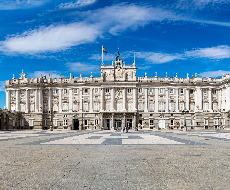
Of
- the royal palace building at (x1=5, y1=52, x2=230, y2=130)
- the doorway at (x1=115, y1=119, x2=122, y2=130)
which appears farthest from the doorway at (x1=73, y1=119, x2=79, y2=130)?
the doorway at (x1=115, y1=119, x2=122, y2=130)

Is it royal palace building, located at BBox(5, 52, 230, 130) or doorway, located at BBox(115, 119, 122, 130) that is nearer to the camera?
doorway, located at BBox(115, 119, 122, 130)

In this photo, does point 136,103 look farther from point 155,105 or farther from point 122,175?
point 122,175

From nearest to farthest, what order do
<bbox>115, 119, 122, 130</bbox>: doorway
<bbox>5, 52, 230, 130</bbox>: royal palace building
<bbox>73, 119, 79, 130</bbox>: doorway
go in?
<bbox>115, 119, 122, 130</bbox>: doorway, <bbox>5, 52, 230, 130</bbox>: royal palace building, <bbox>73, 119, 79, 130</bbox>: doorway

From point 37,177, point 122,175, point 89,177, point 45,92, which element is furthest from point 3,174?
point 45,92

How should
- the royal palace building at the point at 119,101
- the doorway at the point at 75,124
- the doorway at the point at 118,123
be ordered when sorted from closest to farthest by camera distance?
the doorway at the point at 118,123 → the royal palace building at the point at 119,101 → the doorway at the point at 75,124

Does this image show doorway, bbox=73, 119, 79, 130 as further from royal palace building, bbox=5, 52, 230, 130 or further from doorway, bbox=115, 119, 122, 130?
doorway, bbox=115, 119, 122, 130

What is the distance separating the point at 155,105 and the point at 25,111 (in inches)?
1483

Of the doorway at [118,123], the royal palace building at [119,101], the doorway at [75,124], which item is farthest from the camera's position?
the doorway at [75,124]

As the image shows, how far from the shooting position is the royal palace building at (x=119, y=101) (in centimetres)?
7419

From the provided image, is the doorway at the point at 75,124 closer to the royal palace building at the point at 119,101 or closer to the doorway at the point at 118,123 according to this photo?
the royal palace building at the point at 119,101

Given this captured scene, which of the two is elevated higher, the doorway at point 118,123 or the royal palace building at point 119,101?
the royal palace building at point 119,101

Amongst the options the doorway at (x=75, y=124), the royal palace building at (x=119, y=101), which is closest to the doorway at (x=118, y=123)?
the royal palace building at (x=119, y=101)

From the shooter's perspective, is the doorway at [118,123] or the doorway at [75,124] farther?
the doorway at [75,124]

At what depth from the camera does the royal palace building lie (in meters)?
74.2
